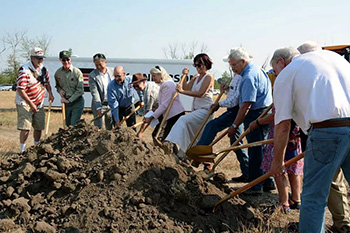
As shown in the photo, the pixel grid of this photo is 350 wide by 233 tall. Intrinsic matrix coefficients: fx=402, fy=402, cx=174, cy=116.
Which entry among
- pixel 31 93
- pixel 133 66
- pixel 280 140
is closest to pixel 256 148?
pixel 280 140

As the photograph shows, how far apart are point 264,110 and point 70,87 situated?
4020mm

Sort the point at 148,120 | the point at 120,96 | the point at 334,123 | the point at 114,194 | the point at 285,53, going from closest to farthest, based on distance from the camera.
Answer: the point at 334,123 → the point at 285,53 → the point at 114,194 → the point at 148,120 → the point at 120,96

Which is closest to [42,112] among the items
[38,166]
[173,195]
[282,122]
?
[38,166]

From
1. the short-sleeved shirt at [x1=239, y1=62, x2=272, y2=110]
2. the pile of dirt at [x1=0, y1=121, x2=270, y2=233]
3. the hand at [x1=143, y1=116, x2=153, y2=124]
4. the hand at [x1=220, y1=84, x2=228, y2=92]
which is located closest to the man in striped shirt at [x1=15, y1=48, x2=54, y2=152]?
the hand at [x1=143, y1=116, x2=153, y2=124]

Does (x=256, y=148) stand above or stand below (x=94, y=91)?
below

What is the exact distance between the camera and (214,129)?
572cm

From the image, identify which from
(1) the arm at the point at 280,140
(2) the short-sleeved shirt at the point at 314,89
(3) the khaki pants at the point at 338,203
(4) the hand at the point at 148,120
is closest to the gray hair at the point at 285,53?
(2) the short-sleeved shirt at the point at 314,89

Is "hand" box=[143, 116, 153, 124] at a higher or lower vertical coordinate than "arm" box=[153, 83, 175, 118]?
lower

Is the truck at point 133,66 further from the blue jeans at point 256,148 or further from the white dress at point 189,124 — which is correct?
the blue jeans at point 256,148

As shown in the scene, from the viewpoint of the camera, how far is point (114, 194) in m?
4.11

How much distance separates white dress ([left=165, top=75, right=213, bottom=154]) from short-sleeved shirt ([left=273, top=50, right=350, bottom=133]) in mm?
3101

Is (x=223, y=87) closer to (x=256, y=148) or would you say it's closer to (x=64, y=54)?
(x=256, y=148)

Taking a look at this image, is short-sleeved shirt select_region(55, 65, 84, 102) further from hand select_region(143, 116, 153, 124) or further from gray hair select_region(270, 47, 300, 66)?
gray hair select_region(270, 47, 300, 66)

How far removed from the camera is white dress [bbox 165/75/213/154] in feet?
20.4
